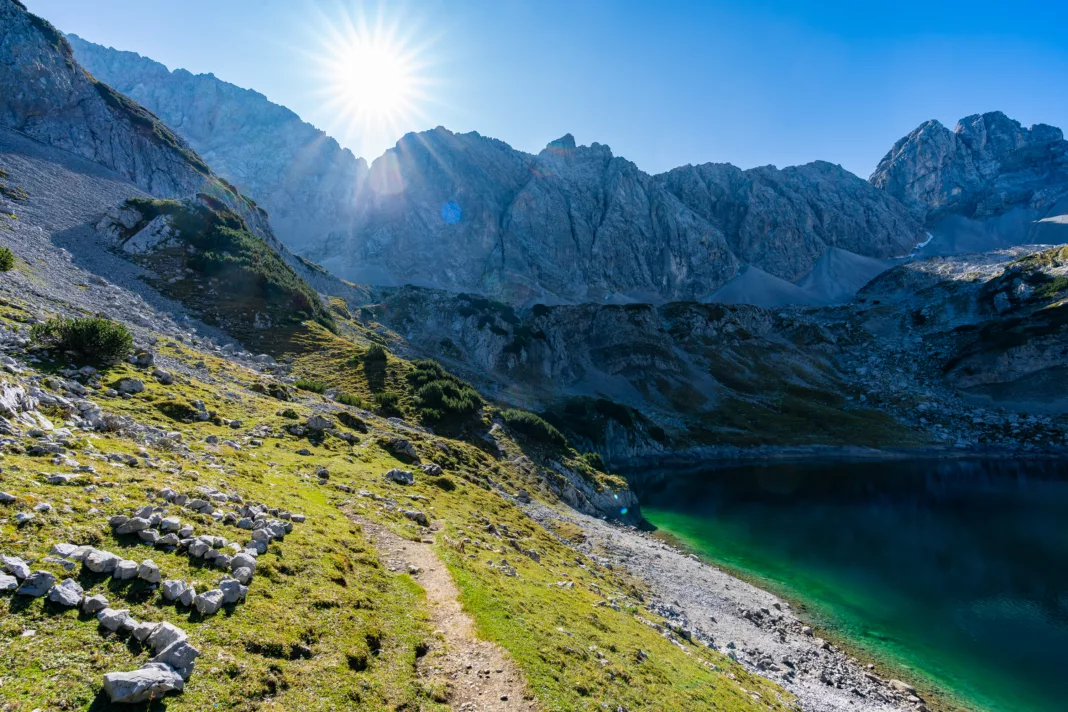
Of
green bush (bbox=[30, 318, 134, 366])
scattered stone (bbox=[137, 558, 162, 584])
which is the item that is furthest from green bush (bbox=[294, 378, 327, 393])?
scattered stone (bbox=[137, 558, 162, 584])

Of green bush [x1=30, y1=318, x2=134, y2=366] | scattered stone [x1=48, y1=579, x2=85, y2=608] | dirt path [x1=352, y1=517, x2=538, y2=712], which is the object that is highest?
green bush [x1=30, y1=318, x2=134, y2=366]

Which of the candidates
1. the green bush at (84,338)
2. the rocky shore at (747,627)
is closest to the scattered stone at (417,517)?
the rocky shore at (747,627)

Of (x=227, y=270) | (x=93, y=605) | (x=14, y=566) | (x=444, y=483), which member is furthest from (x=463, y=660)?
(x=227, y=270)

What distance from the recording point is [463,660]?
1302 cm

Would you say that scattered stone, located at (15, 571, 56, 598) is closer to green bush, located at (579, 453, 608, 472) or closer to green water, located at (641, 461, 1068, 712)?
green water, located at (641, 461, 1068, 712)

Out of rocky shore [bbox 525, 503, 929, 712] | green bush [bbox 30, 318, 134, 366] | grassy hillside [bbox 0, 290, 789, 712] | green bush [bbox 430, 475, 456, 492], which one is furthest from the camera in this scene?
green bush [bbox 430, 475, 456, 492]

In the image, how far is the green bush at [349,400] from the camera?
49.8 metres

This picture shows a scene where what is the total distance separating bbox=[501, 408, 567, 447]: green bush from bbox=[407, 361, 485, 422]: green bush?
451 centimetres

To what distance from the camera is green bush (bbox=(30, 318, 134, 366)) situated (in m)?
25.8

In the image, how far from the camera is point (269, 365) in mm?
54000

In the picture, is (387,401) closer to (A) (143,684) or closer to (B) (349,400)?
(B) (349,400)

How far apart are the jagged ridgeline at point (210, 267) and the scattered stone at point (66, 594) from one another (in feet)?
201

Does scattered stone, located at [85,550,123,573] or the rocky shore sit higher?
scattered stone, located at [85,550,123,573]

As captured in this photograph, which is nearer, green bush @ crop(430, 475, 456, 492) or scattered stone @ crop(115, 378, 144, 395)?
scattered stone @ crop(115, 378, 144, 395)
